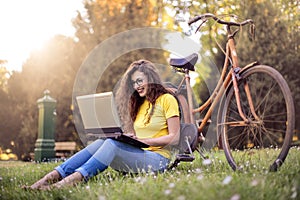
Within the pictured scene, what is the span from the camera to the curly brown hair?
3.62 meters

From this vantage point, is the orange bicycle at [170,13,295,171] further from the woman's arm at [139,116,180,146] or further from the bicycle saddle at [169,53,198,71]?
the woman's arm at [139,116,180,146]

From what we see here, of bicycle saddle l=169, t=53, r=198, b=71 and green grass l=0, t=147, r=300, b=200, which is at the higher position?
bicycle saddle l=169, t=53, r=198, b=71

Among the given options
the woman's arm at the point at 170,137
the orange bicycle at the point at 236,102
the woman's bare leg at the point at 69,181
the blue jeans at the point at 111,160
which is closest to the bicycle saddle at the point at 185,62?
the orange bicycle at the point at 236,102

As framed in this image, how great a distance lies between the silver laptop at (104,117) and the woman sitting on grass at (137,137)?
9 cm

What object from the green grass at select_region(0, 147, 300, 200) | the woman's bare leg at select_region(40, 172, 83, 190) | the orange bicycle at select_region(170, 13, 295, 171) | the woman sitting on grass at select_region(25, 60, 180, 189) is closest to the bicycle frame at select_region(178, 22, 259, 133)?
the orange bicycle at select_region(170, 13, 295, 171)

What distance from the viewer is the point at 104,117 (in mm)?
4297

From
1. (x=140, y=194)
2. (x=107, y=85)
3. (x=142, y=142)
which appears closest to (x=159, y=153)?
(x=142, y=142)

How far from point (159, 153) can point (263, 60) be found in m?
5.43

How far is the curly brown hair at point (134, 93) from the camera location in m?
3.62

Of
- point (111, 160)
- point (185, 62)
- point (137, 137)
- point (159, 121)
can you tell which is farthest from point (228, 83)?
point (111, 160)

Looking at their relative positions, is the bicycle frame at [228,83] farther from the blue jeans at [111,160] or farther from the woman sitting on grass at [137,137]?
the blue jeans at [111,160]

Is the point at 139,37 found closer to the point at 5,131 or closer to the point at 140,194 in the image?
the point at 5,131

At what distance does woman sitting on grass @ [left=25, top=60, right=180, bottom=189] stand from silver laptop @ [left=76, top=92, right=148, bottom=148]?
9cm

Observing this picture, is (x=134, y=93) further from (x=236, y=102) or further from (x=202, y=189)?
(x=202, y=189)
